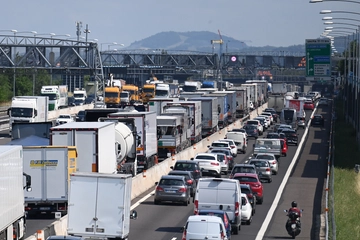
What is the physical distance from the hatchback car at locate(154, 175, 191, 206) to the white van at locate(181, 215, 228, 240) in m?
12.8

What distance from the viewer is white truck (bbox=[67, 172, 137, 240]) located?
24906 millimetres

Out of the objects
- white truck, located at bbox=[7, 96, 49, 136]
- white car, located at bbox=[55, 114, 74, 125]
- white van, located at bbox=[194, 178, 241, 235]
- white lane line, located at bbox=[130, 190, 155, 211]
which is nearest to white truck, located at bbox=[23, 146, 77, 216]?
white van, located at bbox=[194, 178, 241, 235]

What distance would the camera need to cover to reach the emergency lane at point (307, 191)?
32.3 meters

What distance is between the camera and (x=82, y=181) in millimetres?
25344

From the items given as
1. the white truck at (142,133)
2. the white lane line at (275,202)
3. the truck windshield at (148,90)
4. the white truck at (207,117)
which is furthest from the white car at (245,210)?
the truck windshield at (148,90)

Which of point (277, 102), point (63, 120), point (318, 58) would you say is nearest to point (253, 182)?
point (63, 120)

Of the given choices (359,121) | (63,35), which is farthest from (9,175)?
(63,35)

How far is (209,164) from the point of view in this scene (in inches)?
1919

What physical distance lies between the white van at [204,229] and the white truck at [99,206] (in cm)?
176

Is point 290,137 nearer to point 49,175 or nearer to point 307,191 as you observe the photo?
point 307,191

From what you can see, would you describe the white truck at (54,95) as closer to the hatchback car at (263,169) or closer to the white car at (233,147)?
the white car at (233,147)

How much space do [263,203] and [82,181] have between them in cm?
1594

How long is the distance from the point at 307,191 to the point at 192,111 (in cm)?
2160

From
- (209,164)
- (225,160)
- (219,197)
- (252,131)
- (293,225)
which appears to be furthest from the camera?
(252,131)
